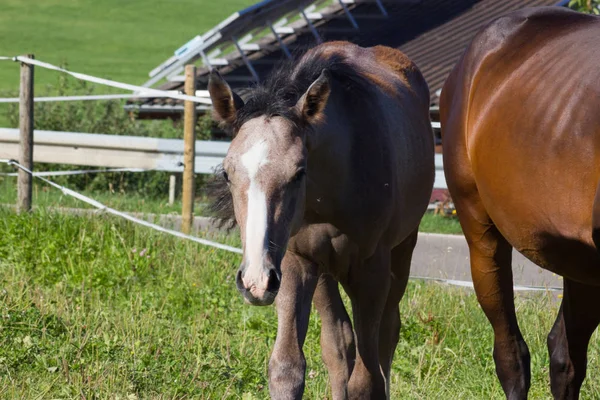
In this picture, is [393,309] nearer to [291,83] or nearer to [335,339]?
[335,339]

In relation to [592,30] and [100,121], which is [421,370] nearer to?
[592,30]

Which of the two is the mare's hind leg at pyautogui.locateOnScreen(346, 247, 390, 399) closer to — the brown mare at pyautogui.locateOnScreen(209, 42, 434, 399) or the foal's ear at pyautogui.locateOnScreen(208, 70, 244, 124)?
the brown mare at pyautogui.locateOnScreen(209, 42, 434, 399)

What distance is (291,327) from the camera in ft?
15.5

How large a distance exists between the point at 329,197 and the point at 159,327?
1.88m

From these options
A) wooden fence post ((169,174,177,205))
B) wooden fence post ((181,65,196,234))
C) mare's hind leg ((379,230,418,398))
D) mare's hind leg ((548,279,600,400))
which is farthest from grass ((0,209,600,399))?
wooden fence post ((169,174,177,205))

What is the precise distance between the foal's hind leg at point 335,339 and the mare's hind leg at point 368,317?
0.55 feet

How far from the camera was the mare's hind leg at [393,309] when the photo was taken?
5.56 metres

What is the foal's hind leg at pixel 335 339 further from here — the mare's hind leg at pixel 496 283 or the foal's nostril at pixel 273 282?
the foal's nostril at pixel 273 282

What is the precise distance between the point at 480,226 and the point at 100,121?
33.8 feet

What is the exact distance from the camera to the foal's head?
12.5 ft

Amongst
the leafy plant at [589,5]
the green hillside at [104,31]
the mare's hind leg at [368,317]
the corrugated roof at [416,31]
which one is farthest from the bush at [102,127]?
the green hillside at [104,31]

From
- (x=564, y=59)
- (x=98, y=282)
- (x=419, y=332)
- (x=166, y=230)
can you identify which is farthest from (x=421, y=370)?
(x=166, y=230)

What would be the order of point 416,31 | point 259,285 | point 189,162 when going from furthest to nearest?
point 416,31 < point 189,162 < point 259,285

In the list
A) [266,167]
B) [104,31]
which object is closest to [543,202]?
[266,167]
